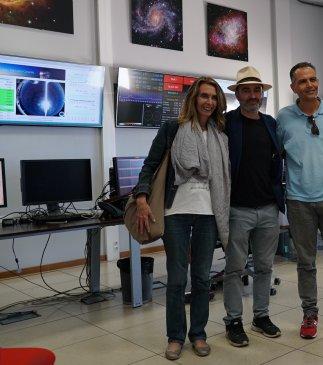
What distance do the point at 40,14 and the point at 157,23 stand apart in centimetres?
151

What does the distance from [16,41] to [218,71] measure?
2810mm

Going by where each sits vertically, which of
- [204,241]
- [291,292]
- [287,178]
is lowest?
[291,292]

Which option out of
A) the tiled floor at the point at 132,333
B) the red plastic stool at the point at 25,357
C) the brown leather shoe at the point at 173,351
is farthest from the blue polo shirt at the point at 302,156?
the red plastic stool at the point at 25,357

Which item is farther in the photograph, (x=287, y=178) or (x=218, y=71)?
(x=218, y=71)

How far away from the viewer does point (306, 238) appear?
2625mm

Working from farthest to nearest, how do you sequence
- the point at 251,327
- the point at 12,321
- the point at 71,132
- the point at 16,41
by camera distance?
1. the point at 71,132
2. the point at 16,41
3. the point at 12,321
4. the point at 251,327

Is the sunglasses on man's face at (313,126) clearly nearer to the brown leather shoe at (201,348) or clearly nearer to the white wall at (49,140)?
the brown leather shoe at (201,348)

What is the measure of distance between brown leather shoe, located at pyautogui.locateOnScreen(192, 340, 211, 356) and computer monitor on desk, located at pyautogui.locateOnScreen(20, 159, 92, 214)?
5.39 ft

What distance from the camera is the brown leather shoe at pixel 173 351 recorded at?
241cm

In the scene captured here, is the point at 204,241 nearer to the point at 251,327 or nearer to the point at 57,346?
the point at 251,327

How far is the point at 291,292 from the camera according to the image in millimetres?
3670

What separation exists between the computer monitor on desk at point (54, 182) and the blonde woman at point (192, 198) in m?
1.43

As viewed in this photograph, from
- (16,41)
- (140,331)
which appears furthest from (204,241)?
(16,41)

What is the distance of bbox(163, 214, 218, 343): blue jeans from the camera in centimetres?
231
